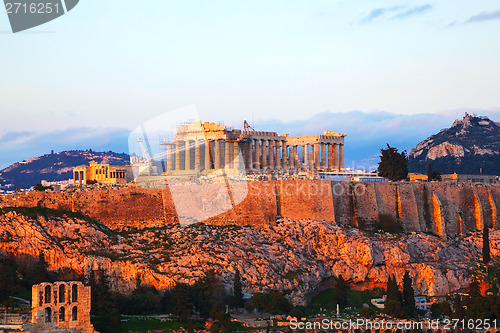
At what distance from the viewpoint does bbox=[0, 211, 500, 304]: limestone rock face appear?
67.6 m

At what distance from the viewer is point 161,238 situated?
72875 mm

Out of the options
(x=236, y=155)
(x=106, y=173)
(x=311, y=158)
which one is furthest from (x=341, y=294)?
(x=106, y=173)

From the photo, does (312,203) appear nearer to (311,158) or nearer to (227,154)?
(227,154)

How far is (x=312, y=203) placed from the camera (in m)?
79.0

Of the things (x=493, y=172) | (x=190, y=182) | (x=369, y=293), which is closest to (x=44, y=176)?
(x=493, y=172)

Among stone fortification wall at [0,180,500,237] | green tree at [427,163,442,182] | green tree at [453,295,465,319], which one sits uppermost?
green tree at [427,163,442,182]

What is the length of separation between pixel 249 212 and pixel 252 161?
15.7 metres

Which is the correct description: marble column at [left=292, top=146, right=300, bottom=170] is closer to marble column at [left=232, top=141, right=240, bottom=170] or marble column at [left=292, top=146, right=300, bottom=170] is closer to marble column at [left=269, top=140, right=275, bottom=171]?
marble column at [left=269, top=140, right=275, bottom=171]

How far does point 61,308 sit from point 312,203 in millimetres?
28727

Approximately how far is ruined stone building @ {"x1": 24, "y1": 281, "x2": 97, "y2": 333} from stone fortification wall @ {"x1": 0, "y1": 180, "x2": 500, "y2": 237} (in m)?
16.7

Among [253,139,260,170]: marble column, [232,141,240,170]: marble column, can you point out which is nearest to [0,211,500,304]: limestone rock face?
[232,141,240,170]: marble column

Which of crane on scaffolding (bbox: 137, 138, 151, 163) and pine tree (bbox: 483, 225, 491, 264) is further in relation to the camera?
crane on scaffolding (bbox: 137, 138, 151, 163)

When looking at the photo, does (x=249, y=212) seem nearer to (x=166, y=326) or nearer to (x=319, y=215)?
(x=319, y=215)

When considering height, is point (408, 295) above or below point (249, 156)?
below
